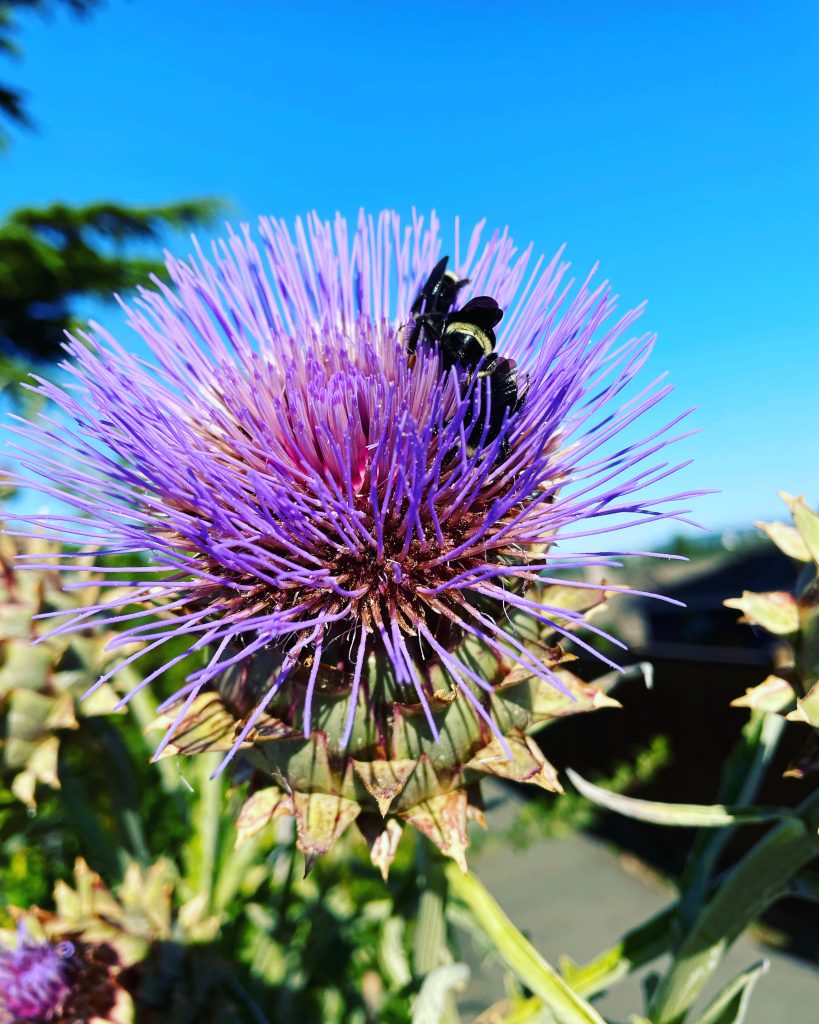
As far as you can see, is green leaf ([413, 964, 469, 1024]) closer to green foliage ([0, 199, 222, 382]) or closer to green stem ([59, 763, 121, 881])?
green stem ([59, 763, 121, 881])

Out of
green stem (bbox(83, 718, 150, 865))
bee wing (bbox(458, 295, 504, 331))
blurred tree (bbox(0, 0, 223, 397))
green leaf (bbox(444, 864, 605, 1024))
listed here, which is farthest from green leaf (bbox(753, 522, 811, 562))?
blurred tree (bbox(0, 0, 223, 397))

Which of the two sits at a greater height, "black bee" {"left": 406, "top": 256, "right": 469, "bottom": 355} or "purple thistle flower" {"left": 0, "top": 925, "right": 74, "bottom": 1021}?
"black bee" {"left": 406, "top": 256, "right": 469, "bottom": 355}

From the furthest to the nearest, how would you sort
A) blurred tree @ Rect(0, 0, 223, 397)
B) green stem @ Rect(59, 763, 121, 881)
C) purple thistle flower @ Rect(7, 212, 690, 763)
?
blurred tree @ Rect(0, 0, 223, 397), green stem @ Rect(59, 763, 121, 881), purple thistle flower @ Rect(7, 212, 690, 763)

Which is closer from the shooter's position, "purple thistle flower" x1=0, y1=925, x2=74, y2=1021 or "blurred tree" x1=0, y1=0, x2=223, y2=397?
"purple thistle flower" x1=0, y1=925, x2=74, y2=1021

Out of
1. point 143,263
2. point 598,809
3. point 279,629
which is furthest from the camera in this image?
point 143,263

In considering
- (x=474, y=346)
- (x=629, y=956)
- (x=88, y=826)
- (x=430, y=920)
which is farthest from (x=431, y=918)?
(x=474, y=346)

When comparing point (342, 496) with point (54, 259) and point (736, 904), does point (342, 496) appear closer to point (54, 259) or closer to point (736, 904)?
point (736, 904)

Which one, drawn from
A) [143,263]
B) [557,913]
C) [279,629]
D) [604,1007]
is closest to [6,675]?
[279,629]

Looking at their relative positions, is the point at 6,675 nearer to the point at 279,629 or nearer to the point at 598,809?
the point at 279,629
